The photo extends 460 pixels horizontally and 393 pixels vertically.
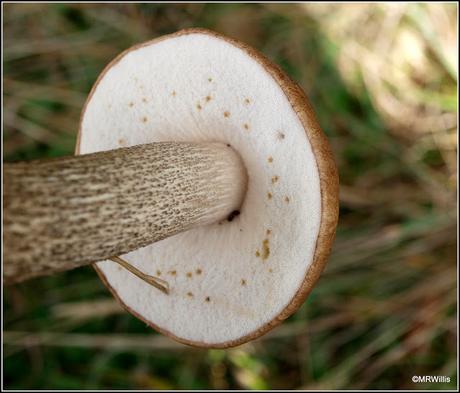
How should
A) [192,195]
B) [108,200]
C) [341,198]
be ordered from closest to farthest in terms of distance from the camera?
[108,200] → [192,195] → [341,198]

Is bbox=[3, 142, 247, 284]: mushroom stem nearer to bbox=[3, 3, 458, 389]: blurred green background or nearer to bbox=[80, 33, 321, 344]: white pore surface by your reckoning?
bbox=[80, 33, 321, 344]: white pore surface

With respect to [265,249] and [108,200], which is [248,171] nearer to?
[265,249]

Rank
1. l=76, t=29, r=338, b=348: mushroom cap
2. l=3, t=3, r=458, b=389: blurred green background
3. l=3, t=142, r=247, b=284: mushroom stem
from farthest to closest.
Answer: l=3, t=3, r=458, b=389: blurred green background → l=76, t=29, r=338, b=348: mushroom cap → l=3, t=142, r=247, b=284: mushroom stem

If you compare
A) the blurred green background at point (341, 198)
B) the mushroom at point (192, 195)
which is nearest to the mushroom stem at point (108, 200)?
the mushroom at point (192, 195)

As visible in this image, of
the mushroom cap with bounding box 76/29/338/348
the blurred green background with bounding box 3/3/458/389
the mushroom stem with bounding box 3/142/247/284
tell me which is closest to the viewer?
the mushroom stem with bounding box 3/142/247/284

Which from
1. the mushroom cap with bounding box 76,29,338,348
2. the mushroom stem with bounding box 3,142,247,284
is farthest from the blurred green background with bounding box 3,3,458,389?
the mushroom stem with bounding box 3,142,247,284

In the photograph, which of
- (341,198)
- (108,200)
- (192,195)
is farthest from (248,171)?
(341,198)
